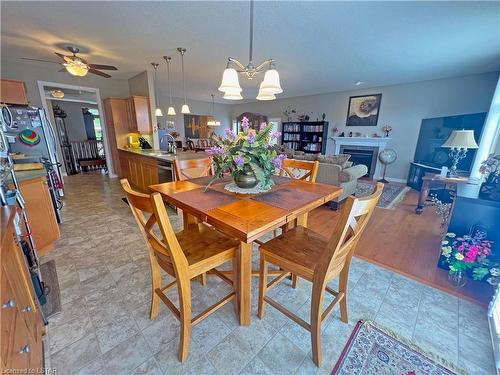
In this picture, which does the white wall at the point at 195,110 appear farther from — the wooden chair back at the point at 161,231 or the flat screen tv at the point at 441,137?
the flat screen tv at the point at 441,137

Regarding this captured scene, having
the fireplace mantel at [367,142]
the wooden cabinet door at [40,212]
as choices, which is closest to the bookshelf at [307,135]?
the fireplace mantel at [367,142]

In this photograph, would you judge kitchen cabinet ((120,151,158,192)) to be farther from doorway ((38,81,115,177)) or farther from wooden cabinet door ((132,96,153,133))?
doorway ((38,81,115,177))

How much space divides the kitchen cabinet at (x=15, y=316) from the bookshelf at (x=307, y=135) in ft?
22.2

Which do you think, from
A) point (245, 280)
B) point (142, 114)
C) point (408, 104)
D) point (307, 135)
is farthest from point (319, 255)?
point (307, 135)

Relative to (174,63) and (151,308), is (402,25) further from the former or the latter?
(151,308)

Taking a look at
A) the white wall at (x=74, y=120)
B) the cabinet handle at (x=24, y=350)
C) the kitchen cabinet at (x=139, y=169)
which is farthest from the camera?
the white wall at (x=74, y=120)

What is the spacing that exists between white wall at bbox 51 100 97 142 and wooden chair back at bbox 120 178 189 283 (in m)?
8.26

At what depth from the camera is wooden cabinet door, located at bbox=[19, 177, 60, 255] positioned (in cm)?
195

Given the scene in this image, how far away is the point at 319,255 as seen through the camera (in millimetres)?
1240

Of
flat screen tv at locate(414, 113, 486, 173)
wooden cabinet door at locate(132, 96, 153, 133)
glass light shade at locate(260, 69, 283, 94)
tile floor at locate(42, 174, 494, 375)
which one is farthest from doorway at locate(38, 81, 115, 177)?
flat screen tv at locate(414, 113, 486, 173)

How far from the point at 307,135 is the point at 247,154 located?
650cm

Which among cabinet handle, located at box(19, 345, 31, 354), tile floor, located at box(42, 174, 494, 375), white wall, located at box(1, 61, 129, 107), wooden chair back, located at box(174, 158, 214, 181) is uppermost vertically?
white wall, located at box(1, 61, 129, 107)

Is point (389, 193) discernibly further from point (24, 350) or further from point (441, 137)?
point (24, 350)

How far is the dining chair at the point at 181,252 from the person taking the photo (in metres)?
0.97
